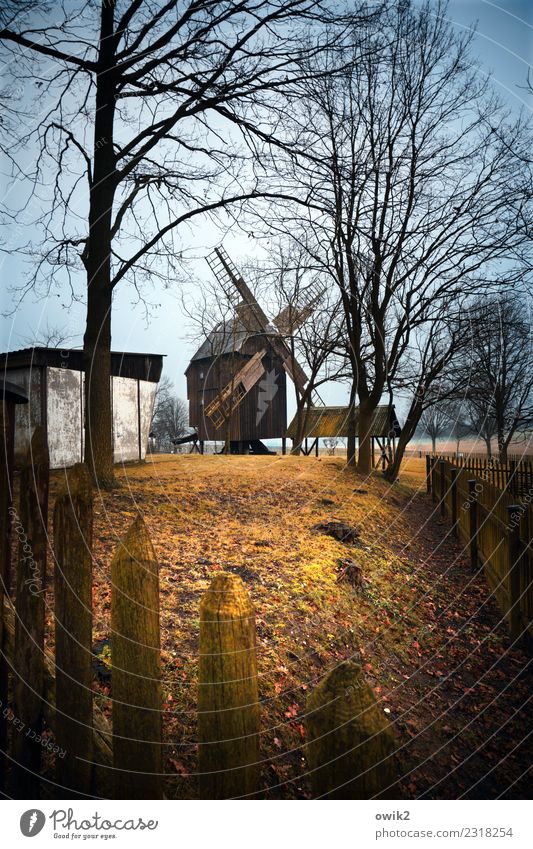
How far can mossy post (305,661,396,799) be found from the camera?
120 cm

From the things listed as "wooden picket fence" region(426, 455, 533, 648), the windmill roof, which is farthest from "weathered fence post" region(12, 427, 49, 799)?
"wooden picket fence" region(426, 455, 533, 648)

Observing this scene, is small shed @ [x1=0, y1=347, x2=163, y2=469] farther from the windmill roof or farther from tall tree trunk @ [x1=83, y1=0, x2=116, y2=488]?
the windmill roof

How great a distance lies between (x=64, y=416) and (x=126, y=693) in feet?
7.31

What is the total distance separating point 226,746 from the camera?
1.37 meters

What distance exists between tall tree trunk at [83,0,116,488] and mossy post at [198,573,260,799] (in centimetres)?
170

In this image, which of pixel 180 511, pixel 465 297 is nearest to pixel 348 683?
pixel 180 511

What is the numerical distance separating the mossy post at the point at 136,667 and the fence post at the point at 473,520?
617 centimetres

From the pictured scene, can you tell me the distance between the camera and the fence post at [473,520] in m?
6.75

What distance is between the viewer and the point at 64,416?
10.7 feet

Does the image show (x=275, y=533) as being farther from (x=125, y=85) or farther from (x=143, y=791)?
(x=125, y=85)

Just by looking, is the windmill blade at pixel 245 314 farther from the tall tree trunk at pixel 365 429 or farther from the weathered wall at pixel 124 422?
the weathered wall at pixel 124 422

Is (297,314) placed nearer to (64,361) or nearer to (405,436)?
(405,436)

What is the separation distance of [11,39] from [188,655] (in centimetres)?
370

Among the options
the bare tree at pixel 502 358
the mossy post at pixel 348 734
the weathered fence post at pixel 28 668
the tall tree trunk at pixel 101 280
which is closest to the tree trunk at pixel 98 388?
the tall tree trunk at pixel 101 280
